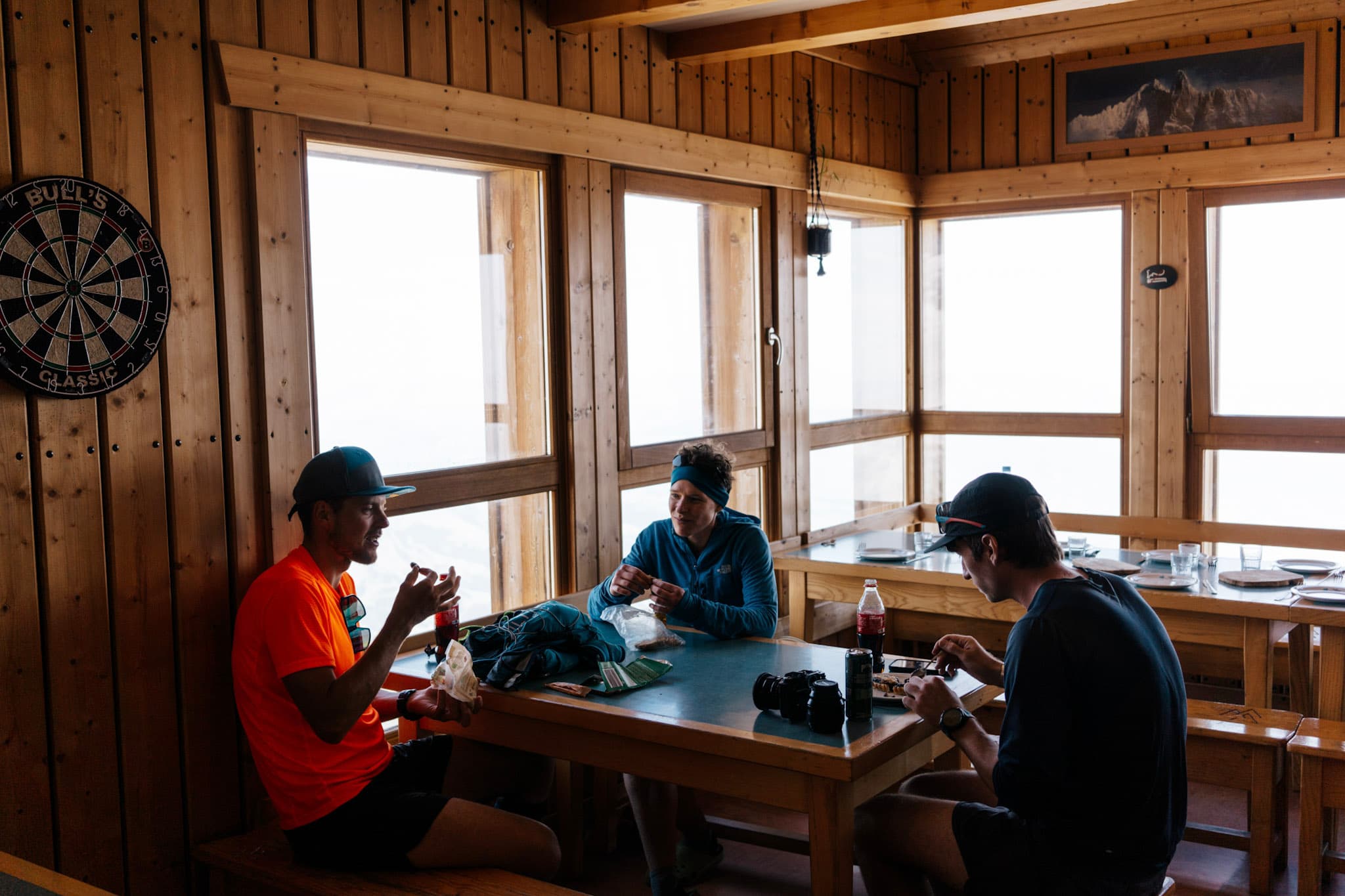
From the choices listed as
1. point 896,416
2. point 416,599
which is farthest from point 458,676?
point 896,416

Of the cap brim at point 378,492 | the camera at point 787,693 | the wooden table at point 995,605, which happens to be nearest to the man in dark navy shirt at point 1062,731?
the camera at point 787,693

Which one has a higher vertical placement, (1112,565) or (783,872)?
(1112,565)

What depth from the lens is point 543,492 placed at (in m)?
4.21

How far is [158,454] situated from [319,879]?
115cm

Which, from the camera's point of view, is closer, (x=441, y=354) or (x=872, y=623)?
(x=872, y=623)

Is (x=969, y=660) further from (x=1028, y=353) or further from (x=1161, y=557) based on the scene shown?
(x=1028, y=353)

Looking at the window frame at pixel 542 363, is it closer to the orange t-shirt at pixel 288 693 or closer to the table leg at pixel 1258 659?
the orange t-shirt at pixel 288 693

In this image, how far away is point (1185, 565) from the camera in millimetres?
4270

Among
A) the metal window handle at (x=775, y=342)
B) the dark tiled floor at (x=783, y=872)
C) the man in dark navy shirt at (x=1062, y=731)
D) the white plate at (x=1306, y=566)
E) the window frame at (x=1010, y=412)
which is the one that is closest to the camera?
the man in dark navy shirt at (x=1062, y=731)

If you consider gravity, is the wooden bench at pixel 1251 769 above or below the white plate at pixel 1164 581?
below

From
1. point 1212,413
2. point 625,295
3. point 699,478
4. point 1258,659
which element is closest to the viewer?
point 699,478

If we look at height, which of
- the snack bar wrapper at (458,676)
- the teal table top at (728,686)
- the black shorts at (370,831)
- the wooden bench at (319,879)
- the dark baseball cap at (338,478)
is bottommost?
the wooden bench at (319,879)

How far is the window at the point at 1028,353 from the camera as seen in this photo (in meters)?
6.05

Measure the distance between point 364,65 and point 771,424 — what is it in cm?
252
